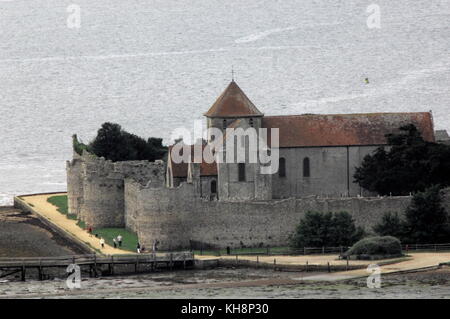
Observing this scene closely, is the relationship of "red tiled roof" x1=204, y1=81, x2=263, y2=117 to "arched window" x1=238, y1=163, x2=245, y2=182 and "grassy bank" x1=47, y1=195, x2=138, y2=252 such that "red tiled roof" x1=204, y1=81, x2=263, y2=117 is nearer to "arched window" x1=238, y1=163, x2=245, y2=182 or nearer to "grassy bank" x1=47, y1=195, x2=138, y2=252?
"arched window" x1=238, y1=163, x2=245, y2=182

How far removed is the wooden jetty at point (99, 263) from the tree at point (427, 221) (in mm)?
10335

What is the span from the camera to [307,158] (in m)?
112

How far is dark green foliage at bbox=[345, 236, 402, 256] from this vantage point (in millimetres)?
97188

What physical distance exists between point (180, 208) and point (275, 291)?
11115 millimetres

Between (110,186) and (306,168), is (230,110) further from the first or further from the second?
(110,186)

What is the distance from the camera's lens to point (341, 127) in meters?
113

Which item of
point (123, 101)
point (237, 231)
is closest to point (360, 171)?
point (237, 231)

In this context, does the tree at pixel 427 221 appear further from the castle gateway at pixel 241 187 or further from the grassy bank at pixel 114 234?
the grassy bank at pixel 114 234

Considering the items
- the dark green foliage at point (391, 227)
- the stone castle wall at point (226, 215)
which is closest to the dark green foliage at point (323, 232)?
the dark green foliage at point (391, 227)

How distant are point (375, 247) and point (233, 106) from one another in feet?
60.4

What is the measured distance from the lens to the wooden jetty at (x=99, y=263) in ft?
321

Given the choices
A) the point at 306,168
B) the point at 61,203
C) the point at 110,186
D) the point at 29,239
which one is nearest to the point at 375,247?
the point at 306,168

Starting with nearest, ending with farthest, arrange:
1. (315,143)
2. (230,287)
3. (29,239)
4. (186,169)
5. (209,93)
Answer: (230,287), (29,239), (186,169), (315,143), (209,93)

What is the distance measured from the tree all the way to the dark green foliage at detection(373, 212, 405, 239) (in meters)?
0.32
